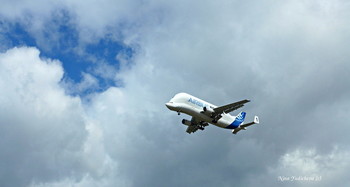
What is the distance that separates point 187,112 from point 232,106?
9750 mm

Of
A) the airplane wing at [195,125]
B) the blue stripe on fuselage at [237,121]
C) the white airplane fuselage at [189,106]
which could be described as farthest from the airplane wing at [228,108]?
the airplane wing at [195,125]

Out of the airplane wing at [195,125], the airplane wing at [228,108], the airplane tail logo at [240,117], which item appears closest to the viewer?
the airplane wing at [228,108]

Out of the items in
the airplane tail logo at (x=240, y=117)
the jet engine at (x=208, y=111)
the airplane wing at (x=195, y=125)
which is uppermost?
the airplane tail logo at (x=240, y=117)

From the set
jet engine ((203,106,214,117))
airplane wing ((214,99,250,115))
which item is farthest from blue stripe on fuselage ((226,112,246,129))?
jet engine ((203,106,214,117))

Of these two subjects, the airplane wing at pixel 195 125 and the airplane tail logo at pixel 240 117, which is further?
the airplane tail logo at pixel 240 117

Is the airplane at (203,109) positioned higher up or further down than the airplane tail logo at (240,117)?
further down

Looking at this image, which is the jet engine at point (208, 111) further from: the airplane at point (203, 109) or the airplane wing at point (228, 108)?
the airplane wing at point (228, 108)

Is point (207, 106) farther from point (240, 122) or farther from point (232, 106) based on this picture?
point (240, 122)

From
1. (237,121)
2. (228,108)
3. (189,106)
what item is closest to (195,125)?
(237,121)

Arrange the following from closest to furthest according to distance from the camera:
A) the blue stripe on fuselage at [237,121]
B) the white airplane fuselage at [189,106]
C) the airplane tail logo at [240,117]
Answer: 1. the white airplane fuselage at [189,106]
2. the blue stripe on fuselage at [237,121]
3. the airplane tail logo at [240,117]

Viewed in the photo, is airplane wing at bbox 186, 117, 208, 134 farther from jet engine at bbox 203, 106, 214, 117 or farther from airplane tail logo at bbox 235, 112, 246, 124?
jet engine at bbox 203, 106, 214, 117

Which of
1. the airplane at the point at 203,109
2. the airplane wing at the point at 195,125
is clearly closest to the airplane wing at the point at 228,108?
the airplane at the point at 203,109

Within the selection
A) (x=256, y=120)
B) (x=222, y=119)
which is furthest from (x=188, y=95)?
(x=256, y=120)

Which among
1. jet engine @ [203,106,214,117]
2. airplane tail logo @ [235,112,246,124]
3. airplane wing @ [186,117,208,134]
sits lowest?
jet engine @ [203,106,214,117]
